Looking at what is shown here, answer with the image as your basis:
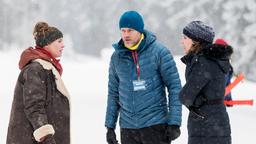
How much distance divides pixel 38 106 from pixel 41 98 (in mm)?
69

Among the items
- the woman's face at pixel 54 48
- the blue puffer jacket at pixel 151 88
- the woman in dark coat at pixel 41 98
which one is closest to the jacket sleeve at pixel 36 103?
the woman in dark coat at pixel 41 98

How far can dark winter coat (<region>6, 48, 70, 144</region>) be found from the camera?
5.02m

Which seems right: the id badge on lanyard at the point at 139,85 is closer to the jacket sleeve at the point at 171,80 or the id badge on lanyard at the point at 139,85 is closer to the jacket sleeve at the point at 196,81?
the jacket sleeve at the point at 171,80

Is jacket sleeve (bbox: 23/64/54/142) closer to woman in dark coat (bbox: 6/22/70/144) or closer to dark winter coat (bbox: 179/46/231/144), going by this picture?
woman in dark coat (bbox: 6/22/70/144)

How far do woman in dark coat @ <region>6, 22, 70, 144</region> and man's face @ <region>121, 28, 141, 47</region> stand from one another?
0.62 m

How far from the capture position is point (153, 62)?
571cm

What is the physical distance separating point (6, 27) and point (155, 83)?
2060 inches

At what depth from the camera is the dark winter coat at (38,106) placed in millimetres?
5020

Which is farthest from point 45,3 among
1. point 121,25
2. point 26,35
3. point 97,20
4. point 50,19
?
point 121,25

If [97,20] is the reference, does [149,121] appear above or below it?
below

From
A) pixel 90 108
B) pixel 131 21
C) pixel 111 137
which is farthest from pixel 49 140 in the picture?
pixel 90 108

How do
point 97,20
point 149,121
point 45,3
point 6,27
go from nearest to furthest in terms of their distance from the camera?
point 149,121 < point 6,27 < point 97,20 < point 45,3

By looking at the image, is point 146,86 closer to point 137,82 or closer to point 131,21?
point 137,82

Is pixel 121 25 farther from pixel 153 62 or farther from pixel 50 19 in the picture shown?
pixel 50 19
